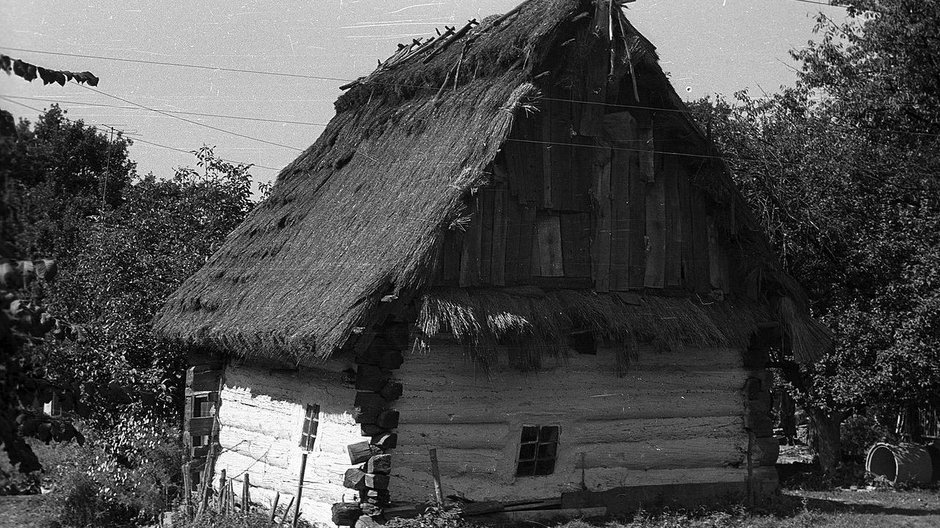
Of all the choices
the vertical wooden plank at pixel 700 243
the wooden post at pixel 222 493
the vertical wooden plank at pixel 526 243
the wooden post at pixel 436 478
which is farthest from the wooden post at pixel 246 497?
the vertical wooden plank at pixel 700 243

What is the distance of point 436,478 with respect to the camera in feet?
37.3

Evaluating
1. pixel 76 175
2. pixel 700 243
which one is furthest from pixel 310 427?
pixel 76 175

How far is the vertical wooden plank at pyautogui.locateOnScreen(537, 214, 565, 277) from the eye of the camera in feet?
41.1

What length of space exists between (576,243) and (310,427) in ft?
13.8

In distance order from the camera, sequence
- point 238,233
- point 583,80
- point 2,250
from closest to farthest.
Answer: point 2,250 → point 583,80 → point 238,233

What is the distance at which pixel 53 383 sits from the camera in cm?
463

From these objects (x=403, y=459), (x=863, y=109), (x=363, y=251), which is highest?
(x=863, y=109)

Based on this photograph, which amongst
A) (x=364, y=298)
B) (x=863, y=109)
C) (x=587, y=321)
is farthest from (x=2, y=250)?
(x=863, y=109)

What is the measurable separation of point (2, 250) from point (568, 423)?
958cm

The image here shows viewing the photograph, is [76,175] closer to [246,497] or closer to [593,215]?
[246,497]

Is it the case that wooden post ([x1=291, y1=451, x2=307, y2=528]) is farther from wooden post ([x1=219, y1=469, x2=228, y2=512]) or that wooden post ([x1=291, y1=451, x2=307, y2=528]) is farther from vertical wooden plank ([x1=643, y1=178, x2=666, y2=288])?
vertical wooden plank ([x1=643, y1=178, x2=666, y2=288])

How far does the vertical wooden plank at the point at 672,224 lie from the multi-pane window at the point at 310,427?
5.05 m

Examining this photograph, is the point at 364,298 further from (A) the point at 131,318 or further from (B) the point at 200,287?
(A) the point at 131,318

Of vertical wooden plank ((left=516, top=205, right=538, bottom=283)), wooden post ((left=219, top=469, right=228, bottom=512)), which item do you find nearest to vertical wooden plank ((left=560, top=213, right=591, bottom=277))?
vertical wooden plank ((left=516, top=205, right=538, bottom=283))
